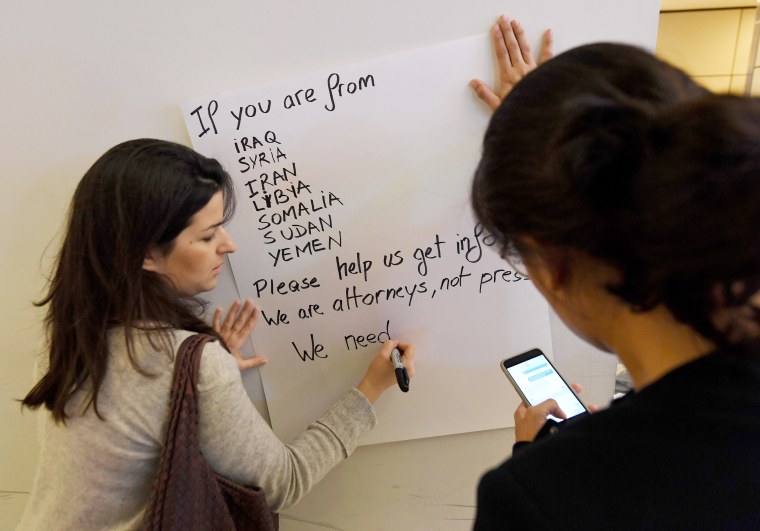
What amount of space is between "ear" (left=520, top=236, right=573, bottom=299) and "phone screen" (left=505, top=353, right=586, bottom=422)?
0.39 meters

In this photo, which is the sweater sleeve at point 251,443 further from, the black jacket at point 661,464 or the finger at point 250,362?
the black jacket at point 661,464

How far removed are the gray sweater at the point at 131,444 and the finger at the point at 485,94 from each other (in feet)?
1.70

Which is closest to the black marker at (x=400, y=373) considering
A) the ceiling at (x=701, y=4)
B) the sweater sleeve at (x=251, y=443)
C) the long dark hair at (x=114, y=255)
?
the sweater sleeve at (x=251, y=443)

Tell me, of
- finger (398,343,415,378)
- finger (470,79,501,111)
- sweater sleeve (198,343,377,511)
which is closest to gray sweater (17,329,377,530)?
sweater sleeve (198,343,377,511)

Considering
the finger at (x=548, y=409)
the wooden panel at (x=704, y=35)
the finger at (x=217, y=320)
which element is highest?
the wooden panel at (x=704, y=35)

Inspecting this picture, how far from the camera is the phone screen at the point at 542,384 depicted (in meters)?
0.80

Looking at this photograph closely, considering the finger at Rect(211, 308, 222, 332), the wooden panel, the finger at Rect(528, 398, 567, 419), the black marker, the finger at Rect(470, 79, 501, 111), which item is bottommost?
the black marker

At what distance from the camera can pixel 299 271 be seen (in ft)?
2.89

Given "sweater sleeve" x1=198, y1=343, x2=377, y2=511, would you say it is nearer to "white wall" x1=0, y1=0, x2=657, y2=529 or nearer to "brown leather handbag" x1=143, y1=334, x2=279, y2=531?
"brown leather handbag" x1=143, y1=334, x2=279, y2=531

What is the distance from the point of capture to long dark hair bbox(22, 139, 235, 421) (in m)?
0.67

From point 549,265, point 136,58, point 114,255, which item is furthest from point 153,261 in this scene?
point 549,265

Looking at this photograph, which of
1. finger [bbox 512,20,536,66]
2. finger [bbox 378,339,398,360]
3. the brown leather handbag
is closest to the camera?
the brown leather handbag

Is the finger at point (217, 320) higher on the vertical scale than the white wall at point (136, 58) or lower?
lower

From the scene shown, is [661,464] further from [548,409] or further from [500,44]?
[500,44]
